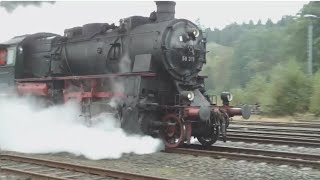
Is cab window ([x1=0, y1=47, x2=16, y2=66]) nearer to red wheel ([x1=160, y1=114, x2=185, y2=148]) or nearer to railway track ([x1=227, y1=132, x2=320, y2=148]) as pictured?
red wheel ([x1=160, y1=114, x2=185, y2=148])

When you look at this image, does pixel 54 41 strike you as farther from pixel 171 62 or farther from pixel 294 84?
pixel 294 84

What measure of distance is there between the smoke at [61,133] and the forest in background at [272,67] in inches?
142

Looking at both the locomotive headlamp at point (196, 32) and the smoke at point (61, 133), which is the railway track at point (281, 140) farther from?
the locomotive headlamp at point (196, 32)

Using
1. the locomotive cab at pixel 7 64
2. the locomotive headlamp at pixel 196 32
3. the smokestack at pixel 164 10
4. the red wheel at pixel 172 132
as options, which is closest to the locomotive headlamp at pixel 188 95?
the red wheel at pixel 172 132

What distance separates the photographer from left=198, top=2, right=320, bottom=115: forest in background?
26514 millimetres

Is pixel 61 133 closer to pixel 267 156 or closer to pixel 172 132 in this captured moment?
pixel 172 132

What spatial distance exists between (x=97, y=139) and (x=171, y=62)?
Result: 2.47 metres

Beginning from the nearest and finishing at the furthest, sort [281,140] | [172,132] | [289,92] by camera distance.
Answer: [172,132], [281,140], [289,92]

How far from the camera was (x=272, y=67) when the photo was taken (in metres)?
64.3

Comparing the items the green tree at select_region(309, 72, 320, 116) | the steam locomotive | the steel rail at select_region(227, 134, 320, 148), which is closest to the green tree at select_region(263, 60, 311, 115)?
the green tree at select_region(309, 72, 320, 116)

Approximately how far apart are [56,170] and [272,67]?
58413 mm

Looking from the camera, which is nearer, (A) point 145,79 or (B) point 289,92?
(A) point 145,79

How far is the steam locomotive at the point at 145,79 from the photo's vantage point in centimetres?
1098

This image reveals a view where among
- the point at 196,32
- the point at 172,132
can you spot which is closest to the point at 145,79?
the point at 172,132
